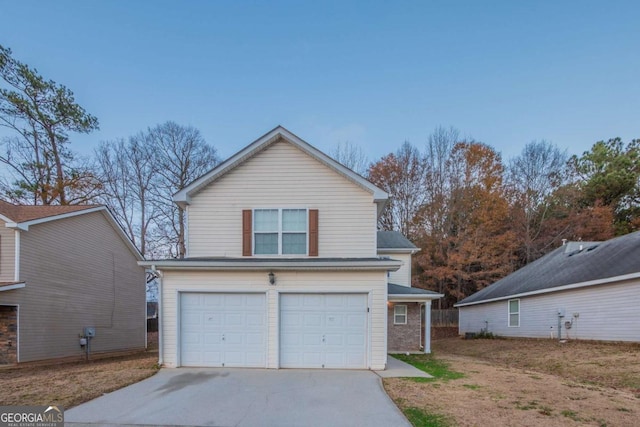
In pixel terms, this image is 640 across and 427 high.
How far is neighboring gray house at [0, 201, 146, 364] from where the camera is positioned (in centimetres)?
1159

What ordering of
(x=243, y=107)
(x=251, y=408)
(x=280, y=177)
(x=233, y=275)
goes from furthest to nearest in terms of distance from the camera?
(x=243, y=107), (x=280, y=177), (x=233, y=275), (x=251, y=408)

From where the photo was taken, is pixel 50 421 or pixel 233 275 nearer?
pixel 50 421

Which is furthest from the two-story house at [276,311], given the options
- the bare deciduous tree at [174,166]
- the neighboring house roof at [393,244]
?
the bare deciduous tree at [174,166]

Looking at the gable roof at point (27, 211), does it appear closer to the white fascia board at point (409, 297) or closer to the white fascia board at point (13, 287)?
the white fascia board at point (13, 287)

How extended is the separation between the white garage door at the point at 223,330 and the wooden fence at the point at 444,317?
19898 millimetres

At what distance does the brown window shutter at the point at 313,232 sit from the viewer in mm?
10688

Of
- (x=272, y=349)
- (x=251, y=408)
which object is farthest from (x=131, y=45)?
(x=251, y=408)

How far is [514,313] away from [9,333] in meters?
21.3

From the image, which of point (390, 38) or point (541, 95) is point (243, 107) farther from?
point (541, 95)

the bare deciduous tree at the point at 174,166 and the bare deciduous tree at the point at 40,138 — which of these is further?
the bare deciduous tree at the point at 174,166

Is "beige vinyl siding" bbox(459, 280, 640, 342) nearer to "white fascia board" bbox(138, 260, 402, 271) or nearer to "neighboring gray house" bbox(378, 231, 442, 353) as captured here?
"neighboring gray house" bbox(378, 231, 442, 353)

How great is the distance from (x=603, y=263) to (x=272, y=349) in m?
13.4

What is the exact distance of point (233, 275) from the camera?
9859mm

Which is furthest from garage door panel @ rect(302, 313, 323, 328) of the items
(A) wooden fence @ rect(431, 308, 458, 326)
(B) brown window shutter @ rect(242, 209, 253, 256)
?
(A) wooden fence @ rect(431, 308, 458, 326)
